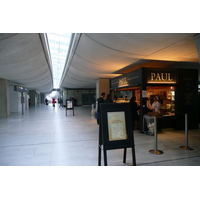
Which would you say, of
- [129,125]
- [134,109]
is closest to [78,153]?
[129,125]

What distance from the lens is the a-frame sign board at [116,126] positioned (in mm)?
2801

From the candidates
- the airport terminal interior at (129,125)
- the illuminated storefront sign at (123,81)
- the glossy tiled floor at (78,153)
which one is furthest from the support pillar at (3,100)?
the illuminated storefront sign at (123,81)

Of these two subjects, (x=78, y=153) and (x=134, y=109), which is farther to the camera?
(x=134, y=109)

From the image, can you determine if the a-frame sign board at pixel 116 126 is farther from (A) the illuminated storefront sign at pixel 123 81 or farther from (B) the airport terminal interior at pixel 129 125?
(A) the illuminated storefront sign at pixel 123 81

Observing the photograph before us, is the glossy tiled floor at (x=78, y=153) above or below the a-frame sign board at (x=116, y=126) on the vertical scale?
below

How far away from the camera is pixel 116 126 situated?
291cm

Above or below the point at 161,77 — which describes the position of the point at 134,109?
below

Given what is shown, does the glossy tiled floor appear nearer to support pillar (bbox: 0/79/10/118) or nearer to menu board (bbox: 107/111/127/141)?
menu board (bbox: 107/111/127/141)

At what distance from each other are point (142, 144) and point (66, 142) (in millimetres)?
2642

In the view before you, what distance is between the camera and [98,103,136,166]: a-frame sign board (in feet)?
9.19

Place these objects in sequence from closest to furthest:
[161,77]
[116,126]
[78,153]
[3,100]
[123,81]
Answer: [116,126] < [78,153] < [161,77] < [123,81] < [3,100]

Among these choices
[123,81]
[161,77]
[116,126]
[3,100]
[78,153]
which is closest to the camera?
[116,126]

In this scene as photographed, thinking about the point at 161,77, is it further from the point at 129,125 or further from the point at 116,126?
the point at 116,126
